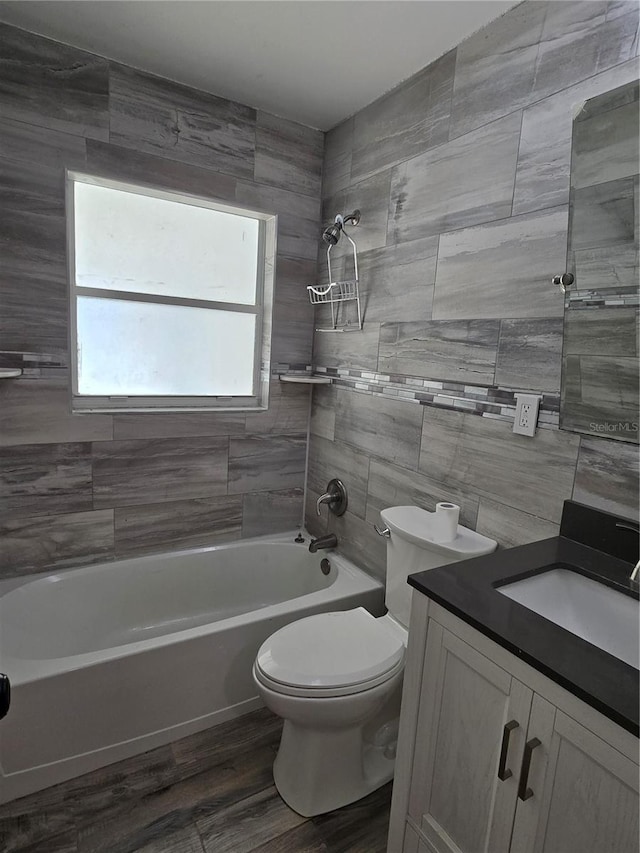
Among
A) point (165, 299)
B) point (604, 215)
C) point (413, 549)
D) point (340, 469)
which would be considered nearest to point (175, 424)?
point (165, 299)

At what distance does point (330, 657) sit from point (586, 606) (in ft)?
2.50

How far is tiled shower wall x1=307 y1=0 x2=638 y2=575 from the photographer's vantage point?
139 centimetres

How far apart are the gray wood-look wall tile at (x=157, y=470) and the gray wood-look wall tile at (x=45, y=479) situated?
6cm

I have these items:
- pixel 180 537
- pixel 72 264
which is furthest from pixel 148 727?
pixel 72 264

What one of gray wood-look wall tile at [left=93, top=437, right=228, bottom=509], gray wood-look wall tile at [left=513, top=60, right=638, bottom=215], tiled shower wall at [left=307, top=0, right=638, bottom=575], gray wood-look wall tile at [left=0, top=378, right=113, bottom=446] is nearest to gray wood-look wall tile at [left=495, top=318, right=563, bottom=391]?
tiled shower wall at [left=307, top=0, right=638, bottom=575]

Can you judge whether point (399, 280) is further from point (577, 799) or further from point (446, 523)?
point (577, 799)

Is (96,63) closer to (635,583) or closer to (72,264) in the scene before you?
(72,264)

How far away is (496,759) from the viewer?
0.96m

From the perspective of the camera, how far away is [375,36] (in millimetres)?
1744

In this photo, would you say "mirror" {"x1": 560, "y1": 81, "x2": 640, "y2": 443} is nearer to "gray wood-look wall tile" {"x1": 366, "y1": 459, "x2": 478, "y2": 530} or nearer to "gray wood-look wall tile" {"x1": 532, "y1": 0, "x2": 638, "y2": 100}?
"gray wood-look wall tile" {"x1": 532, "y1": 0, "x2": 638, "y2": 100}

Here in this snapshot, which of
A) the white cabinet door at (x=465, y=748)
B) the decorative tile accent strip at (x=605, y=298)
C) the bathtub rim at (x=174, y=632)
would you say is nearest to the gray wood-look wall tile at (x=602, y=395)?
the decorative tile accent strip at (x=605, y=298)

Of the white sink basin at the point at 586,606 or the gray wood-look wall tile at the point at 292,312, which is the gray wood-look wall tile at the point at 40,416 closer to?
the gray wood-look wall tile at the point at 292,312

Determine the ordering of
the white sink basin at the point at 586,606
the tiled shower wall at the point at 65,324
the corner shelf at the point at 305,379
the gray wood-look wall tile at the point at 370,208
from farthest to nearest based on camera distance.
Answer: the corner shelf at the point at 305,379, the gray wood-look wall tile at the point at 370,208, the tiled shower wall at the point at 65,324, the white sink basin at the point at 586,606

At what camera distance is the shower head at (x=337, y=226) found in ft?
7.47
